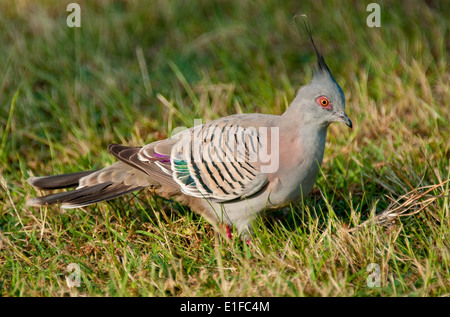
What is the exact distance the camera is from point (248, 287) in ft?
9.61

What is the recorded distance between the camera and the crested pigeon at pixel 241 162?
3.47m

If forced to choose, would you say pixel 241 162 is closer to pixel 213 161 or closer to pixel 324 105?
pixel 213 161

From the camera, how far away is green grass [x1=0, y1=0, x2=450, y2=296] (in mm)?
3145

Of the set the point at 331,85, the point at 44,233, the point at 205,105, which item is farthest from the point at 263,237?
the point at 205,105

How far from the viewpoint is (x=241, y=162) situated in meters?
3.53

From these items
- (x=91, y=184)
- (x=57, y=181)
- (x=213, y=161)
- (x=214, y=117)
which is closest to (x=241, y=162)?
(x=213, y=161)

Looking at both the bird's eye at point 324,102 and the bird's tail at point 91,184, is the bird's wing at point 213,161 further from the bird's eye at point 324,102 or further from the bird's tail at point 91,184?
the bird's eye at point 324,102

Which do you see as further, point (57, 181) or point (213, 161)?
point (57, 181)

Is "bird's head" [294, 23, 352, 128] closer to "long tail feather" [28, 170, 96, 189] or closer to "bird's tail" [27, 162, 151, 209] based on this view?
"bird's tail" [27, 162, 151, 209]

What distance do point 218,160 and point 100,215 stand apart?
96 cm

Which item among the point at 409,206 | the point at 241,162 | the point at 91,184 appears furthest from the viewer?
the point at 91,184

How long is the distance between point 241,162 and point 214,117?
4.81 ft

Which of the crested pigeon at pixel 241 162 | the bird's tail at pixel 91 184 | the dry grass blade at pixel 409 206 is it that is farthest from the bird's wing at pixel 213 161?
the dry grass blade at pixel 409 206

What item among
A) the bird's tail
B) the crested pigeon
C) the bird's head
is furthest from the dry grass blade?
the bird's tail
